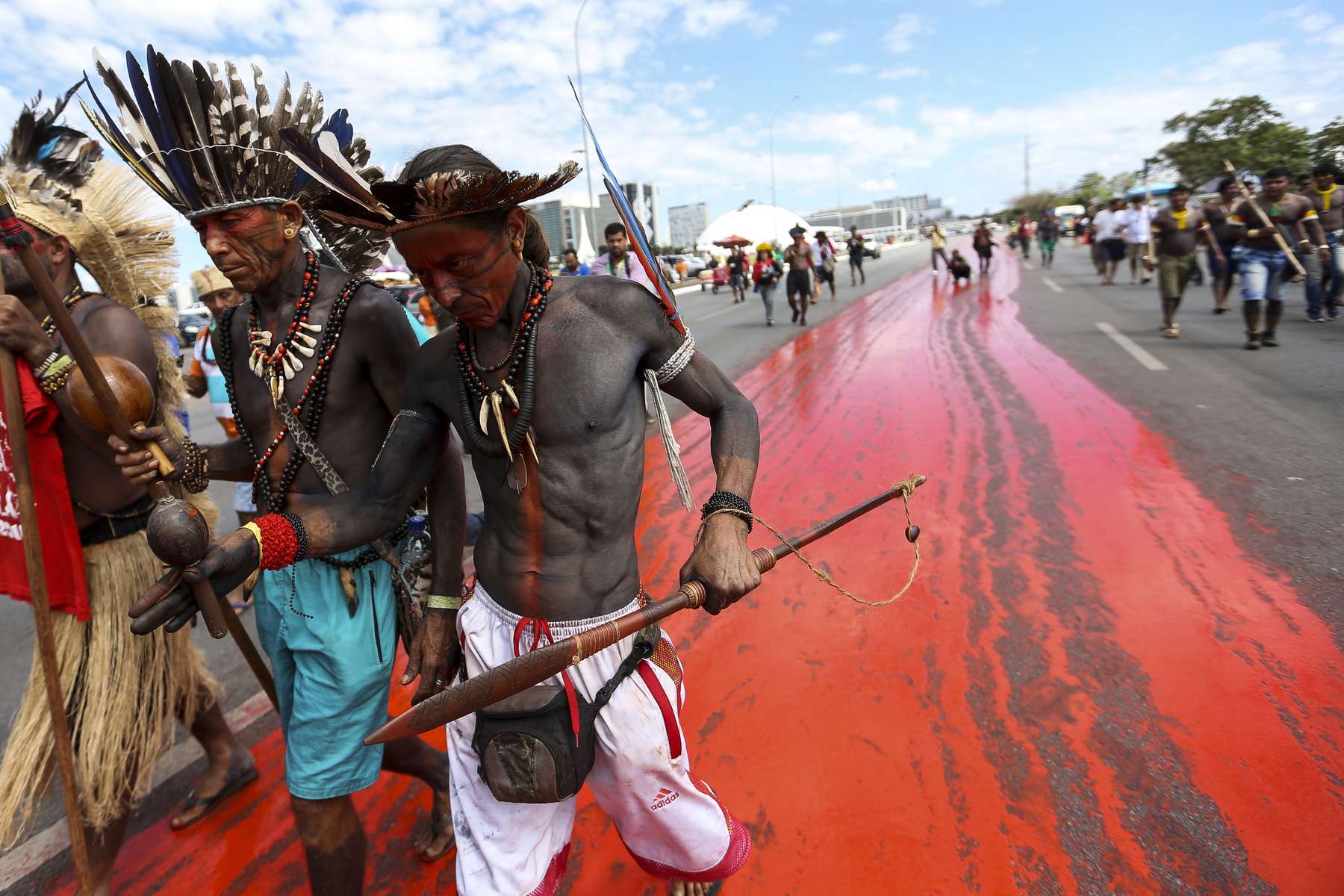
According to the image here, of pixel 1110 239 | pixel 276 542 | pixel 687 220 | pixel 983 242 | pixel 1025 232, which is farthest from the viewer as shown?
pixel 687 220

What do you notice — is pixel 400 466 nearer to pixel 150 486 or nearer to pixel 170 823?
pixel 150 486

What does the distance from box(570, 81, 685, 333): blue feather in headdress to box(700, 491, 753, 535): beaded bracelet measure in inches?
16.5

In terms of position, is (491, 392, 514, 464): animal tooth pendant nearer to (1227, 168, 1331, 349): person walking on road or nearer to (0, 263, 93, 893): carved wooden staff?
(0, 263, 93, 893): carved wooden staff

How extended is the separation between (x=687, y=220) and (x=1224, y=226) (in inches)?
4393

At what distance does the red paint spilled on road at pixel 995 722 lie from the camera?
7.26 feet

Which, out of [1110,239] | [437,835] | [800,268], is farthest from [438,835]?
[1110,239]

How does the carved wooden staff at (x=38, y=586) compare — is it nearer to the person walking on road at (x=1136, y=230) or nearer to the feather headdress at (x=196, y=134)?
the feather headdress at (x=196, y=134)

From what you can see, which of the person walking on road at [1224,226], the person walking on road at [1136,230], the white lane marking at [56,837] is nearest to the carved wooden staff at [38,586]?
the white lane marking at [56,837]

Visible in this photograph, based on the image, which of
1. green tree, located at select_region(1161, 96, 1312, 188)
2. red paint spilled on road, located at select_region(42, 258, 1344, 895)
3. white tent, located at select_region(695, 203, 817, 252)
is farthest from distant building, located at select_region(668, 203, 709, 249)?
red paint spilled on road, located at select_region(42, 258, 1344, 895)

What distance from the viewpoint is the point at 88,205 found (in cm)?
248

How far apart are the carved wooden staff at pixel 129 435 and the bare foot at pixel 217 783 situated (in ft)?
3.75

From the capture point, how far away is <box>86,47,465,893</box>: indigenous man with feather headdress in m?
1.96

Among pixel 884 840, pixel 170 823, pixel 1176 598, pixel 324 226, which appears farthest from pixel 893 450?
pixel 170 823

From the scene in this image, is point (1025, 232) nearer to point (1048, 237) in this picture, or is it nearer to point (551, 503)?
point (1048, 237)
